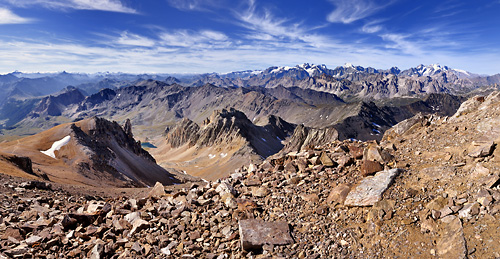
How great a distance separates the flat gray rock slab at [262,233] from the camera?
12258 mm

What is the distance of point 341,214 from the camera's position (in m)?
12.9

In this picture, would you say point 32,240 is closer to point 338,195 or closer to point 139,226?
point 139,226

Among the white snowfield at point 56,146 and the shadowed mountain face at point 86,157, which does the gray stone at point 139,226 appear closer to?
the shadowed mountain face at point 86,157

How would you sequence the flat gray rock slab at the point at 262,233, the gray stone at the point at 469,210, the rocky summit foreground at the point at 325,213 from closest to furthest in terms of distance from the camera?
the gray stone at the point at 469,210 < the rocky summit foreground at the point at 325,213 < the flat gray rock slab at the point at 262,233

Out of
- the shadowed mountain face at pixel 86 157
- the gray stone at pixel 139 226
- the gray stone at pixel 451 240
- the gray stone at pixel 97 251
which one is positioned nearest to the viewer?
the gray stone at pixel 451 240

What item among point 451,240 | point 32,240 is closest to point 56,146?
point 32,240

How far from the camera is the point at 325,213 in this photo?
13.3m

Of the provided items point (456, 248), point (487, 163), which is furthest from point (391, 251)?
point (487, 163)

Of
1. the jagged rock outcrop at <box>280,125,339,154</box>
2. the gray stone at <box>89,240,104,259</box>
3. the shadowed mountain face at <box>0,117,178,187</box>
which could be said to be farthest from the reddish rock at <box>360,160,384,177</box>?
the jagged rock outcrop at <box>280,125,339,154</box>

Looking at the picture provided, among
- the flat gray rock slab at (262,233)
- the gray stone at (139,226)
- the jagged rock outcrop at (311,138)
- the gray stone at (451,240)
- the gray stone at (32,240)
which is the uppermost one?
the gray stone at (451,240)

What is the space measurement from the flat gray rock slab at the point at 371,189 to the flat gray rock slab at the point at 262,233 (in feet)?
11.3

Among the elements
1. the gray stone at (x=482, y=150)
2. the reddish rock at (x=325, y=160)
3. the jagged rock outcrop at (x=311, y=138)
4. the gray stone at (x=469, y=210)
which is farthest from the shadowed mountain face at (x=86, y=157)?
the jagged rock outcrop at (x=311, y=138)

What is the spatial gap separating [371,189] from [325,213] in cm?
261

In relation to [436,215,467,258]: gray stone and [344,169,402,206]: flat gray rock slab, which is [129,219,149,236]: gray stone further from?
[436,215,467,258]: gray stone
